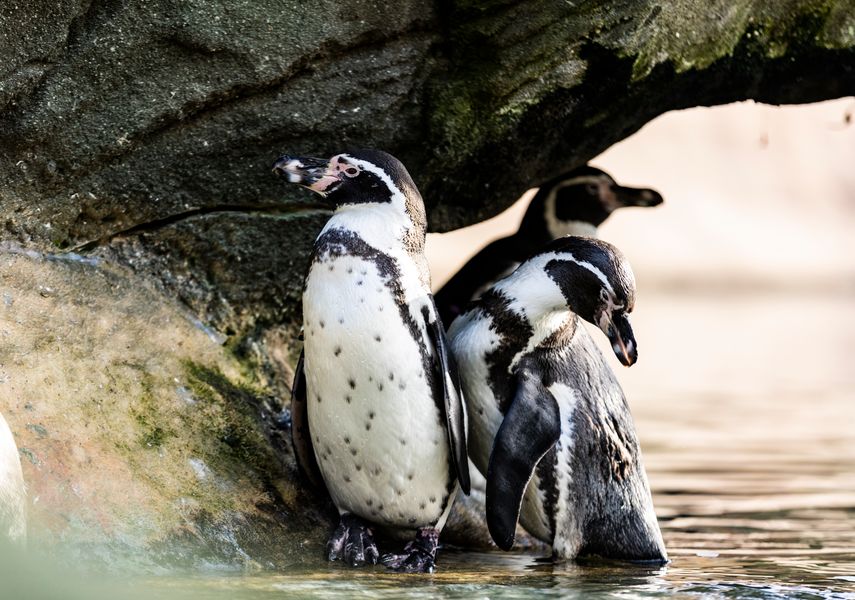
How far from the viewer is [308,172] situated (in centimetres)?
417

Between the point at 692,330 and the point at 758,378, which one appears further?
the point at 692,330

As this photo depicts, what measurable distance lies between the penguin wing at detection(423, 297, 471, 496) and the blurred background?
96cm

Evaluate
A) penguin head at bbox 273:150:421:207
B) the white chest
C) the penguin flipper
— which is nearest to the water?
the white chest

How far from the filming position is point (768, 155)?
32.5 metres

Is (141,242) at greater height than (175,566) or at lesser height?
greater

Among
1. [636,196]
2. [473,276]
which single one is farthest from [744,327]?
[473,276]

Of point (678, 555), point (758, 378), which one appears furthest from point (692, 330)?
point (678, 555)

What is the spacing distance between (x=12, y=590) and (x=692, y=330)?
14.9m

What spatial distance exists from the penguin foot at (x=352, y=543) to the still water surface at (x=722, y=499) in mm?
89

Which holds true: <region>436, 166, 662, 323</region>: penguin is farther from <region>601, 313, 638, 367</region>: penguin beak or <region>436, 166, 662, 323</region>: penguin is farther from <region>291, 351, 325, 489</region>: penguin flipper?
<region>291, 351, 325, 489</region>: penguin flipper

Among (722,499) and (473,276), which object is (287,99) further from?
(722,499)

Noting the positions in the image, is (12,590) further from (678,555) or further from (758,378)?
(758,378)

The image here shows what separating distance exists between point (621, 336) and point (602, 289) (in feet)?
0.50

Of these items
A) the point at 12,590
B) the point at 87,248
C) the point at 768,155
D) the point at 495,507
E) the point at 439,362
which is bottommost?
the point at 12,590
